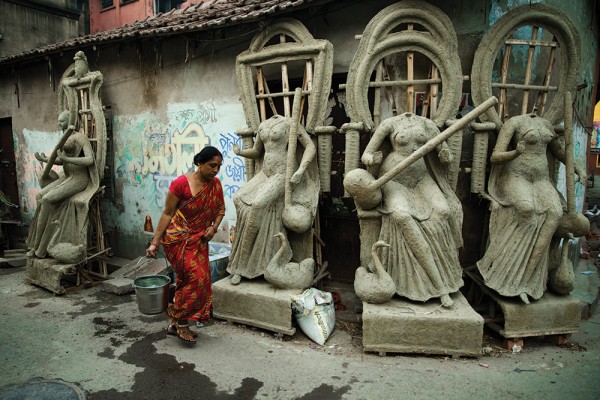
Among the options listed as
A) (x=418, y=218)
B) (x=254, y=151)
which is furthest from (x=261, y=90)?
(x=418, y=218)

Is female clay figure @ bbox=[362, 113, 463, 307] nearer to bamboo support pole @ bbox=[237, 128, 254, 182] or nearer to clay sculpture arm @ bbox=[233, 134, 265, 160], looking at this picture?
clay sculpture arm @ bbox=[233, 134, 265, 160]

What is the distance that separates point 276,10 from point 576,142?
4.29 meters

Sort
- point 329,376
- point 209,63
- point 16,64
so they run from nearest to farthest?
point 329,376, point 209,63, point 16,64

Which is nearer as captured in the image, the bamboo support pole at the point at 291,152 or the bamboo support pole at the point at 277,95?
the bamboo support pole at the point at 291,152

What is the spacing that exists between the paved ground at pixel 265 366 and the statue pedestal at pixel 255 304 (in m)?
0.12

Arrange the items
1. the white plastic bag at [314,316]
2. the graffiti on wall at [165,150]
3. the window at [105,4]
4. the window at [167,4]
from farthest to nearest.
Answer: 1. the window at [105,4]
2. the window at [167,4]
3. the graffiti on wall at [165,150]
4. the white plastic bag at [314,316]

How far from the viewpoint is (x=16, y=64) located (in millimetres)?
8023

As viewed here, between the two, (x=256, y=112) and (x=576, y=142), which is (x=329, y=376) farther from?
(x=576, y=142)

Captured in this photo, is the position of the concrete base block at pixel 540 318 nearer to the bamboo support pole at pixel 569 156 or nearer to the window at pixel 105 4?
the bamboo support pole at pixel 569 156

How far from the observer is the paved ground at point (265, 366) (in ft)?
9.95

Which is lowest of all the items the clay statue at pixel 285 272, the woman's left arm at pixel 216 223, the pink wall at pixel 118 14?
the clay statue at pixel 285 272

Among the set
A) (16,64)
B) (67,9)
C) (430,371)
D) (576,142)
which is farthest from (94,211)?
(67,9)

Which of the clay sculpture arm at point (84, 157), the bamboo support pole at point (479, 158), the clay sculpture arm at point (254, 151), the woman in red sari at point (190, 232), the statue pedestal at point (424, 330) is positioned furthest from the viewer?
the clay sculpture arm at point (84, 157)

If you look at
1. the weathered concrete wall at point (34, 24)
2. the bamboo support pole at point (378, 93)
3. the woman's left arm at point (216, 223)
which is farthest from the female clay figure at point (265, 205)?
the weathered concrete wall at point (34, 24)
